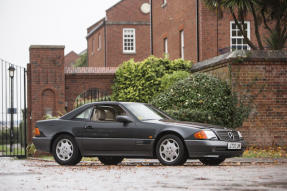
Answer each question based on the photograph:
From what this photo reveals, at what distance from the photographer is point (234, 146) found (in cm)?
1238

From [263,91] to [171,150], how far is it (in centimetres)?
721

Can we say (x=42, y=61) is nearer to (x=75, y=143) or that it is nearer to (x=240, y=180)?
(x=75, y=143)

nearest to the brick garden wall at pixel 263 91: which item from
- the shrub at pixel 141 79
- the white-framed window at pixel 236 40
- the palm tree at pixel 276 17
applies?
the palm tree at pixel 276 17

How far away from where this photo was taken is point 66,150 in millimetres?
13180

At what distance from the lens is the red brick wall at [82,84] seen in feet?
72.8

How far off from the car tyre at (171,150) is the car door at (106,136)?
675mm

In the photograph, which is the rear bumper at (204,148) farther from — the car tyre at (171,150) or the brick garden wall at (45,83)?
the brick garden wall at (45,83)

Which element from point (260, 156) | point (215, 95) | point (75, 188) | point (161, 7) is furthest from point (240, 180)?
point (161, 7)

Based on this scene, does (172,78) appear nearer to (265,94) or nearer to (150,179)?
(265,94)

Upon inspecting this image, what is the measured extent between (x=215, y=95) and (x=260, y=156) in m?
3.55

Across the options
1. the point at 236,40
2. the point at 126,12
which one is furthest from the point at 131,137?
the point at 126,12

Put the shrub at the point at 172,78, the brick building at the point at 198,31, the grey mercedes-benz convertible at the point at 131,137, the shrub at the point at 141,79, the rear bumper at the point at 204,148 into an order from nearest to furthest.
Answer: the rear bumper at the point at 204,148 < the grey mercedes-benz convertible at the point at 131,137 < the shrub at the point at 172,78 < the shrub at the point at 141,79 < the brick building at the point at 198,31

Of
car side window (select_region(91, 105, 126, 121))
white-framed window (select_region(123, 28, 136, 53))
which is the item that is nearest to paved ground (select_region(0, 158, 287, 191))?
car side window (select_region(91, 105, 126, 121))

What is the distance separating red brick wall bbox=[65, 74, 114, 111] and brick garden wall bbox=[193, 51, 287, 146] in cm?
582
